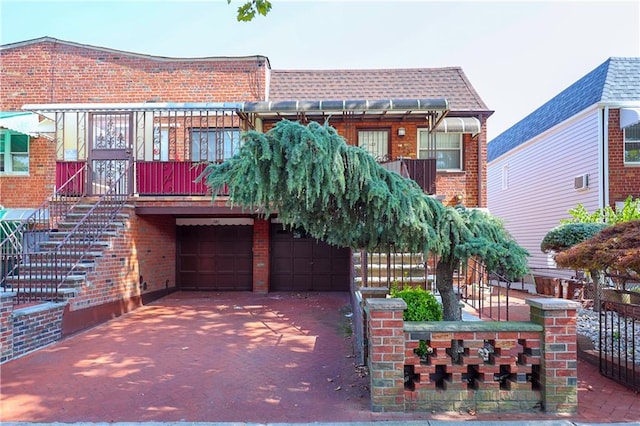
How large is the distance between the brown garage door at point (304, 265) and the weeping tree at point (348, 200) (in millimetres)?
7141

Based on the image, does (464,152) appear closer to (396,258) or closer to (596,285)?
(596,285)

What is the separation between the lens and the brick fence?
360 cm

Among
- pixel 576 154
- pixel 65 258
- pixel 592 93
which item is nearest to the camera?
pixel 65 258

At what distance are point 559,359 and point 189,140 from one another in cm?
966

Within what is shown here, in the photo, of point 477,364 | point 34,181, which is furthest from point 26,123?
point 477,364

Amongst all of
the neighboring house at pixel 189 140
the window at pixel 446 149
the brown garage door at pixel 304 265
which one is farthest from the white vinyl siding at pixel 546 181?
the brown garage door at pixel 304 265

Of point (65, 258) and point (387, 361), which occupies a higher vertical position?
point (65, 258)

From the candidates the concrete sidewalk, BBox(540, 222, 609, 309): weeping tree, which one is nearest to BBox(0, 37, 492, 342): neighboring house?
BBox(540, 222, 609, 309): weeping tree

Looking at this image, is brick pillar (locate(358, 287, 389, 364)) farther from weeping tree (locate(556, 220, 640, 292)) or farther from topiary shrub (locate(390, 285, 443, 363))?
weeping tree (locate(556, 220, 640, 292))

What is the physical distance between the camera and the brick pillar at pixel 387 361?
11.8 feet

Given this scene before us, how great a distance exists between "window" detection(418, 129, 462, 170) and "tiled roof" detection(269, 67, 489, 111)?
3.00ft

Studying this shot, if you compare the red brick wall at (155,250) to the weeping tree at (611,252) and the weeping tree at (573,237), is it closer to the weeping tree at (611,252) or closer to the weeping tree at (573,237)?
the weeping tree at (611,252)

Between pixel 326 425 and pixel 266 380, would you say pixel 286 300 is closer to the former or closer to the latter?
pixel 266 380

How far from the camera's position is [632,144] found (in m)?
11.1
